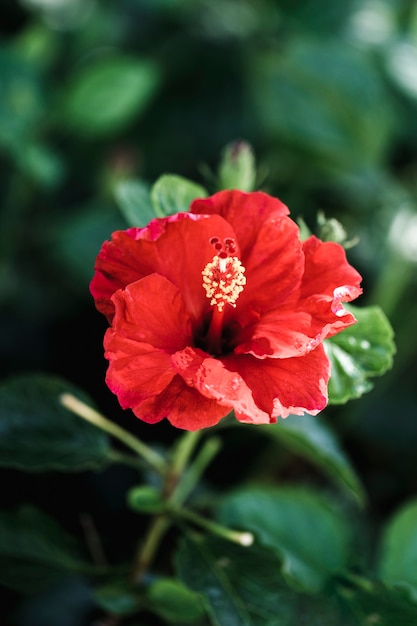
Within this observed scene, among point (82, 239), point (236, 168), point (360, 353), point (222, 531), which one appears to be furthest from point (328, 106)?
point (222, 531)

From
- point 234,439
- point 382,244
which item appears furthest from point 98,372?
point 382,244

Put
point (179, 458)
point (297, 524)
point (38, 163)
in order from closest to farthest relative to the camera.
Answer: point (179, 458)
point (297, 524)
point (38, 163)

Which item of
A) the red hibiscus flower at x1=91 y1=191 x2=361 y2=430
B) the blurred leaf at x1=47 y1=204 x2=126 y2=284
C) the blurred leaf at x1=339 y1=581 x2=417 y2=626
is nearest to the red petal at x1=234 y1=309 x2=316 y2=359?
the red hibiscus flower at x1=91 y1=191 x2=361 y2=430

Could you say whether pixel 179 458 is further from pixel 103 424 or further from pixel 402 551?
pixel 402 551

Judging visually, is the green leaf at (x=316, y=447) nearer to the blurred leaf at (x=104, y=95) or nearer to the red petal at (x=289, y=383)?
the red petal at (x=289, y=383)

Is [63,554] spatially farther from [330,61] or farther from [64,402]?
[330,61]
